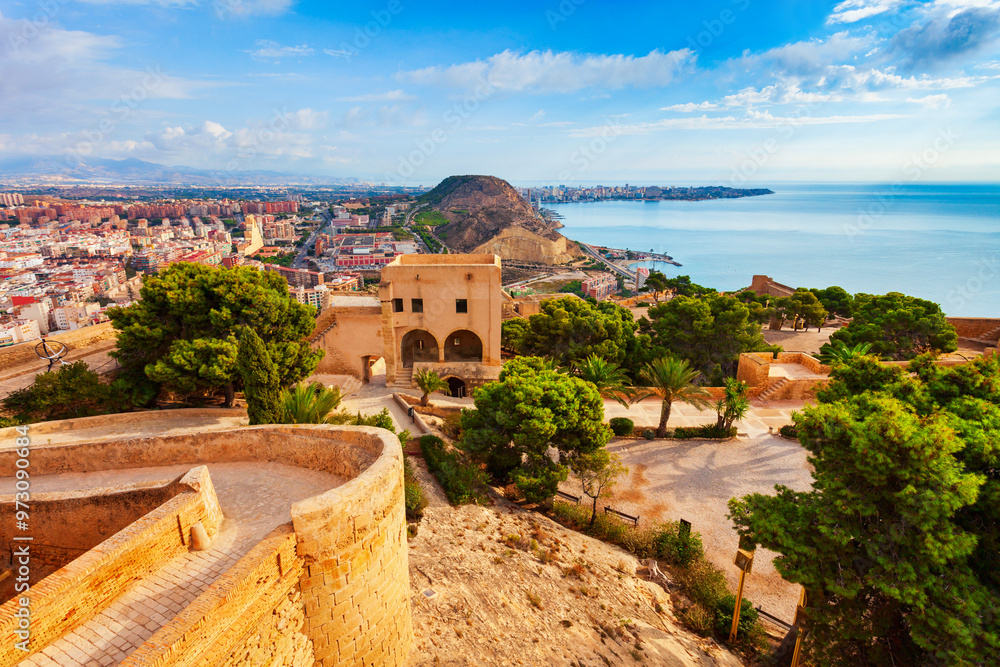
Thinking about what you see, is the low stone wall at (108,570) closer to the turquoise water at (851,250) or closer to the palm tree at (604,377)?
the palm tree at (604,377)

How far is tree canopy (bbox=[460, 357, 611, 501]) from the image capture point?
1306 cm

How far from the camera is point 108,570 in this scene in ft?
16.5

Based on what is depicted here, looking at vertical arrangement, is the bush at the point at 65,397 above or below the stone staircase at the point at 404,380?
above

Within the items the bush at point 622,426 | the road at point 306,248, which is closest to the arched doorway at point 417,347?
the bush at point 622,426

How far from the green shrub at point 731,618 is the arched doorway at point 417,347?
15462mm

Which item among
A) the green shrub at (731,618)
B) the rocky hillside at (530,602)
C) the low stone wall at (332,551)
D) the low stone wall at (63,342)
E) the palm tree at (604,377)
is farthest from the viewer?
the palm tree at (604,377)

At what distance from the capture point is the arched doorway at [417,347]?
23516 millimetres

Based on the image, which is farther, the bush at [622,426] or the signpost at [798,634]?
the bush at [622,426]

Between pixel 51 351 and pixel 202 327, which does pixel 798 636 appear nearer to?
pixel 202 327

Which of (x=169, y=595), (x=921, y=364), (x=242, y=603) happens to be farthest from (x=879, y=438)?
(x=169, y=595)

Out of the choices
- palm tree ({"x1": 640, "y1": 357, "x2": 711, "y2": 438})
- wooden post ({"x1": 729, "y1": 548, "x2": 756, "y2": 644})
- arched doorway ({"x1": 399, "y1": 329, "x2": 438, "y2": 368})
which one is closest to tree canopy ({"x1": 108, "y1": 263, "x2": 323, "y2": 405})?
arched doorway ({"x1": 399, "y1": 329, "x2": 438, "y2": 368})

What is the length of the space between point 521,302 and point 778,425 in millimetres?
23632

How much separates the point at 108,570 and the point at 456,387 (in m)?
17.7

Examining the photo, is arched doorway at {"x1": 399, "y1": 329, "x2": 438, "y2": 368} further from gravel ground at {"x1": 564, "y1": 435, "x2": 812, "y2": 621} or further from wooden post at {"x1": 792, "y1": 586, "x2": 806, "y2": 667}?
wooden post at {"x1": 792, "y1": 586, "x2": 806, "y2": 667}
